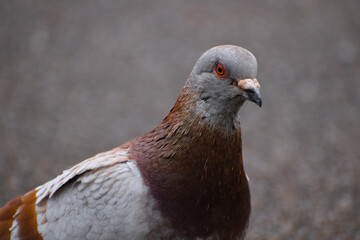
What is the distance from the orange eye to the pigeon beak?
0.45ft

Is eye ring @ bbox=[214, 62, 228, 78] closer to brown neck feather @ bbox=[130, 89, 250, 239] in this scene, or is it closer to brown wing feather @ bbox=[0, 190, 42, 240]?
brown neck feather @ bbox=[130, 89, 250, 239]

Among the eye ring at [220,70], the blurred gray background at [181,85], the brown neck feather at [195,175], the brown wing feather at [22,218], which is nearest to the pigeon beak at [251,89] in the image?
the eye ring at [220,70]

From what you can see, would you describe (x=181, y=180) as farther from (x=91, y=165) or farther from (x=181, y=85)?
(x=181, y=85)

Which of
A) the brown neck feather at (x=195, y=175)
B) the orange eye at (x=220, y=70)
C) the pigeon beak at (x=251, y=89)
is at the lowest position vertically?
the brown neck feather at (x=195, y=175)

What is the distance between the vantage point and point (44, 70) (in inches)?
285

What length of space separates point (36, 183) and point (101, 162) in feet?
8.57

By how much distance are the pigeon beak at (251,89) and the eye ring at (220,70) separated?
132 mm

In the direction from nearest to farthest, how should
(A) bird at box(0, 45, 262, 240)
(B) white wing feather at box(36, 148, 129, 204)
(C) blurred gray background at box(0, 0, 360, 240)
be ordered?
1. (A) bird at box(0, 45, 262, 240)
2. (B) white wing feather at box(36, 148, 129, 204)
3. (C) blurred gray background at box(0, 0, 360, 240)

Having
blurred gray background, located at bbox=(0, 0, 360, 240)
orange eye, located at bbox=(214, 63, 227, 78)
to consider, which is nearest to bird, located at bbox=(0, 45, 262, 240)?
orange eye, located at bbox=(214, 63, 227, 78)

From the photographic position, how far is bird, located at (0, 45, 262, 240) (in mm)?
2410

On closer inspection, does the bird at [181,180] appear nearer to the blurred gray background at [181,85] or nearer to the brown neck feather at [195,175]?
the brown neck feather at [195,175]

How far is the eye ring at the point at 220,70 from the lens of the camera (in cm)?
244

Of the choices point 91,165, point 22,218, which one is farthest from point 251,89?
point 22,218

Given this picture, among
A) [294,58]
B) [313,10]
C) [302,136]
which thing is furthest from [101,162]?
[313,10]
